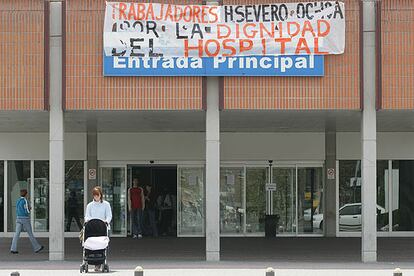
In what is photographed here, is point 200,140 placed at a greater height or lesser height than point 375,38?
lesser

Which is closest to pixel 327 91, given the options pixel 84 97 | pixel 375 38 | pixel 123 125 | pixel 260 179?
pixel 375 38

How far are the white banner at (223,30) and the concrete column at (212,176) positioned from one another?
921mm

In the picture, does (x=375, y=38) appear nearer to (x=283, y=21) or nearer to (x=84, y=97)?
(x=283, y=21)

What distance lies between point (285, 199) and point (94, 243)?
11.3m

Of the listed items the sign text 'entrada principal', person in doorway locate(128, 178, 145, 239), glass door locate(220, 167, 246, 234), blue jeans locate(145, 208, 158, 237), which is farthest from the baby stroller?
glass door locate(220, 167, 246, 234)

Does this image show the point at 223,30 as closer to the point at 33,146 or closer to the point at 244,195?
the point at 244,195

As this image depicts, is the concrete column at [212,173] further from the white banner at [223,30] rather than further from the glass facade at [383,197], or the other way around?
the glass facade at [383,197]

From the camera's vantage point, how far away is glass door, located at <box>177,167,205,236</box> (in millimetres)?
25438

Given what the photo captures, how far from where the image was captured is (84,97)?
17375 millimetres

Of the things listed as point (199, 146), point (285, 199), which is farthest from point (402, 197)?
point (199, 146)

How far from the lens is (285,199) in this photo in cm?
2559

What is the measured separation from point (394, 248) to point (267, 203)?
519 centimetres

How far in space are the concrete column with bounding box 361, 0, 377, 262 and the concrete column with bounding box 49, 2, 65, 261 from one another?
21.8 ft

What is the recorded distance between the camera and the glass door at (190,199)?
25438mm
